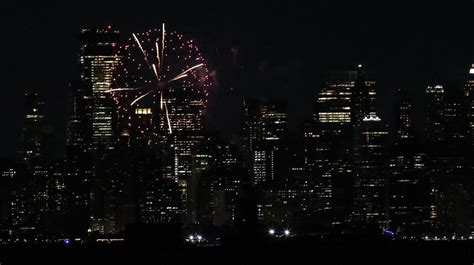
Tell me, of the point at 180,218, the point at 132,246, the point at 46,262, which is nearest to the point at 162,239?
the point at 132,246

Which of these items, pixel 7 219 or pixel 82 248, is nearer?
pixel 82 248

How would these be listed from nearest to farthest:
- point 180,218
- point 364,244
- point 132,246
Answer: point 132,246 < point 364,244 < point 180,218

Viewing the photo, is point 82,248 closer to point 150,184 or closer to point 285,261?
point 285,261

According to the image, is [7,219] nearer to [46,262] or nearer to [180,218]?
[180,218]

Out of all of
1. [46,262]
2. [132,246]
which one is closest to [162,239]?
[132,246]

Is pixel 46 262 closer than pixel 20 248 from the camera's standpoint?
Yes

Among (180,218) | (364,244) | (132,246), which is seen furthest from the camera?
(180,218)

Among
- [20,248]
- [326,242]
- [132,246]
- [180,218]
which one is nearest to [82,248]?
[20,248]
